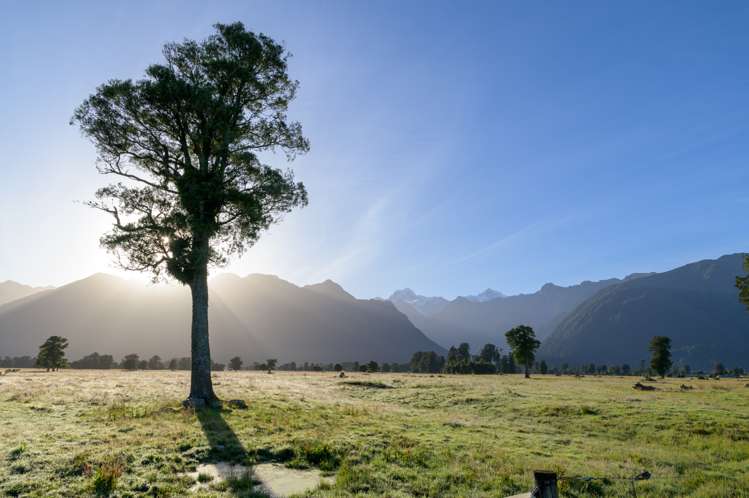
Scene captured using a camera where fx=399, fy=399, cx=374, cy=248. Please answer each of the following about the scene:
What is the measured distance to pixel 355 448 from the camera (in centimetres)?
1570

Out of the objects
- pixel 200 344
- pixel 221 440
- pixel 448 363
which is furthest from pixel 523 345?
pixel 221 440

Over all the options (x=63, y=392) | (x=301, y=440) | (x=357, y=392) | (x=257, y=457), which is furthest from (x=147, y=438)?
(x=357, y=392)

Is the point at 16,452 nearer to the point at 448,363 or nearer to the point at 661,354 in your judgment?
the point at 661,354

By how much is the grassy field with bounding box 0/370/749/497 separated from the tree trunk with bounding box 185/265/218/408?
1.81m

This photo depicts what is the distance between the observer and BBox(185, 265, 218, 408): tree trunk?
2520 cm

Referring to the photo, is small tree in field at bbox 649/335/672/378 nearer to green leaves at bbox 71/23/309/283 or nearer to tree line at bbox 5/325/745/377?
tree line at bbox 5/325/745/377

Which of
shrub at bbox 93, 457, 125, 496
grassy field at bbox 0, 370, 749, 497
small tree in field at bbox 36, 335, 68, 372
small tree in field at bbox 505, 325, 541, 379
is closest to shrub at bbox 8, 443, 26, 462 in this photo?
grassy field at bbox 0, 370, 749, 497

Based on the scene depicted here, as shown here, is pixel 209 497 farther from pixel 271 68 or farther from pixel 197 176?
pixel 271 68

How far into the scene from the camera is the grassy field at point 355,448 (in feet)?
37.7

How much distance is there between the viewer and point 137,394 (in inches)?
1141

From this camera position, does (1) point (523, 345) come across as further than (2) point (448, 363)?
No

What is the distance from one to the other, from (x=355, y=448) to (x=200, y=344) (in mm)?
14636

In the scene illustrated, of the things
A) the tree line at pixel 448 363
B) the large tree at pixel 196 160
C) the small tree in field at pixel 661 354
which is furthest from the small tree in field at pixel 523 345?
the large tree at pixel 196 160

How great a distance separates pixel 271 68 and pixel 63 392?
27.9 m
